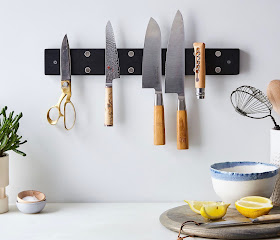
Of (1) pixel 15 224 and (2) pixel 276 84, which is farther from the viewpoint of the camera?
(2) pixel 276 84

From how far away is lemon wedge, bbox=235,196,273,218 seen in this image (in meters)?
1.15

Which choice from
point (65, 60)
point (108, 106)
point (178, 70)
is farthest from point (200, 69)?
point (65, 60)

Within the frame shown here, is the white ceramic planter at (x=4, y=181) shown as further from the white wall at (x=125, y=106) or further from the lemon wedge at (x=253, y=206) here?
the lemon wedge at (x=253, y=206)

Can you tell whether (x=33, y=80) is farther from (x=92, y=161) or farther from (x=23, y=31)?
(x=92, y=161)

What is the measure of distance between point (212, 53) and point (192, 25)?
0.10 meters

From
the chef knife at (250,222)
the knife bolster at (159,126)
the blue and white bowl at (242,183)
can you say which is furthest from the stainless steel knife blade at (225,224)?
the knife bolster at (159,126)

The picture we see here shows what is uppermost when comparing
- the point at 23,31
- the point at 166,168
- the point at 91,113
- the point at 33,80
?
the point at 23,31

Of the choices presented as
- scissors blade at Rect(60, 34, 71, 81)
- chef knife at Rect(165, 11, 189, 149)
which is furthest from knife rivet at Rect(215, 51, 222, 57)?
scissors blade at Rect(60, 34, 71, 81)

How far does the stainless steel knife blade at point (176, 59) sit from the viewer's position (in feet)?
4.58

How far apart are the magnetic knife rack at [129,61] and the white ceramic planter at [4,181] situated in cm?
29

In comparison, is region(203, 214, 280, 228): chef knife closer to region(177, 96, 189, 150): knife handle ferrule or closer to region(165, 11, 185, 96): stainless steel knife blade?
region(177, 96, 189, 150): knife handle ferrule

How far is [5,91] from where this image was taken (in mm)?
1446

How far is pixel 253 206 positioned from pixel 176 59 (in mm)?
486

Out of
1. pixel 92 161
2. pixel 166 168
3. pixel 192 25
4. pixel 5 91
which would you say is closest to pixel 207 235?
pixel 166 168
